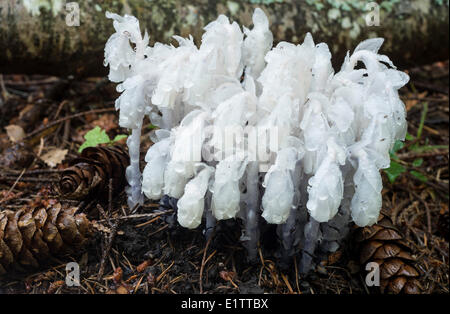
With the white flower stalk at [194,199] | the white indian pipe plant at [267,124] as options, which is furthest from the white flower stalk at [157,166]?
the white flower stalk at [194,199]

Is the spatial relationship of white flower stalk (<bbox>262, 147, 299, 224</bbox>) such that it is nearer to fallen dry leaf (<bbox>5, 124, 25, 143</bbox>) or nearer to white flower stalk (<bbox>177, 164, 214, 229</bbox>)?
white flower stalk (<bbox>177, 164, 214, 229</bbox>)

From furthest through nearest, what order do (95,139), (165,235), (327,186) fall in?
1. (95,139)
2. (165,235)
3. (327,186)

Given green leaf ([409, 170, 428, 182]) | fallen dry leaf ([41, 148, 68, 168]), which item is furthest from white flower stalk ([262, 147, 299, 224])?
green leaf ([409, 170, 428, 182])

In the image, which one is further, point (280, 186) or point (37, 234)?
point (37, 234)

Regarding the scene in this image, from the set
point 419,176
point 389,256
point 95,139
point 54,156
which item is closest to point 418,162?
point 419,176

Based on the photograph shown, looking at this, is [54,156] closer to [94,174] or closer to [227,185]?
[94,174]

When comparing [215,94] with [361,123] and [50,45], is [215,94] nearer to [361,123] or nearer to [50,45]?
[361,123]
